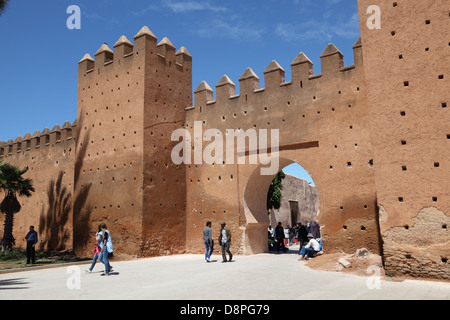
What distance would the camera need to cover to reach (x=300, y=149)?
13.1m

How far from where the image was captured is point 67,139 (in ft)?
65.3

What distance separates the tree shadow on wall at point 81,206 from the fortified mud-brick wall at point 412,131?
12035 millimetres

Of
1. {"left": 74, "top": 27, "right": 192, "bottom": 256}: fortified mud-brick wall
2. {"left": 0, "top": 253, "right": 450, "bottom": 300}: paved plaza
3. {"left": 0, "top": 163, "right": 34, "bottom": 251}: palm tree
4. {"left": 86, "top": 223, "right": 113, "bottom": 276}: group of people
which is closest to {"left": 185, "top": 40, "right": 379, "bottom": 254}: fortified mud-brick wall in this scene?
{"left": 74, "top": 27, "right": 192, "bottom": 256}: fortified mud-brick wall

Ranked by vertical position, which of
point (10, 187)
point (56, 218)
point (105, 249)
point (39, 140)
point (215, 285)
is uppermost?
point (39, 140)

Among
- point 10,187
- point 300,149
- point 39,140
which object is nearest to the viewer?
point 300,149

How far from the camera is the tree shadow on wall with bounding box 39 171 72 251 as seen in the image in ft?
62.3

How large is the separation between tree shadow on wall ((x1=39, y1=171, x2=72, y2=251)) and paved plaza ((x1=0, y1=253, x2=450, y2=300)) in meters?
8.72

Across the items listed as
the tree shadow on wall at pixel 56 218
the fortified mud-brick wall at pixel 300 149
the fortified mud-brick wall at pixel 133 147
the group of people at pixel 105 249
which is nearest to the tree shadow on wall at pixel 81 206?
the fortified mud-brick wall at pixel 133 147

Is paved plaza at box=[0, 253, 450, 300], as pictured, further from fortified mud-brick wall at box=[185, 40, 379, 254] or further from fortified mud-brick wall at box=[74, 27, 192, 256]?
fortified mud-brick wall at box=[74, 27, 192, 256]

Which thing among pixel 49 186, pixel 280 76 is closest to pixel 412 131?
pixel 280 76

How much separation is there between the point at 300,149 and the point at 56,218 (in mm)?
13338

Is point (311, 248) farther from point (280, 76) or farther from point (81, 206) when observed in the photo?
point (81, 206)

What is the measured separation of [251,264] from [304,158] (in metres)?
4.08
